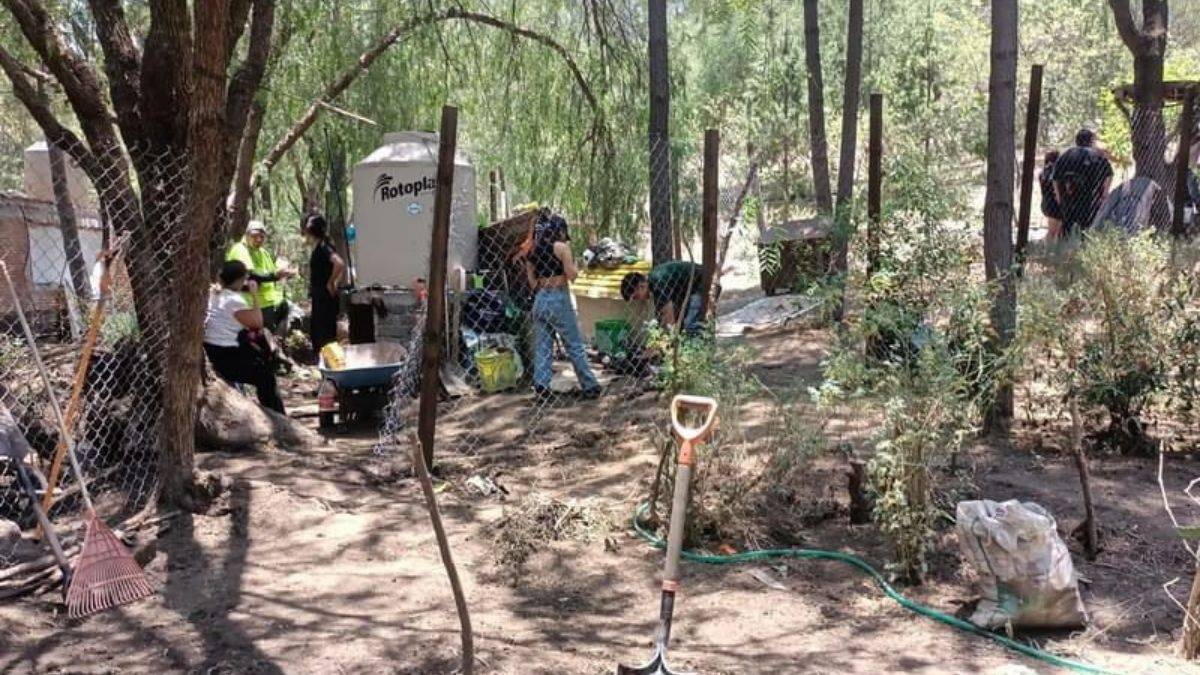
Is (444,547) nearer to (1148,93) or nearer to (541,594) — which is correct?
(541,594)

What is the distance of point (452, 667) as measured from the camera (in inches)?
152

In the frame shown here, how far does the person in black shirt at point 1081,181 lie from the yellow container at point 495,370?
5.26 metres

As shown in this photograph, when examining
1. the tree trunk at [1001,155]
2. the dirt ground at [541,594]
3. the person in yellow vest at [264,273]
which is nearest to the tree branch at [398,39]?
the person in yellow vest at [264,273]

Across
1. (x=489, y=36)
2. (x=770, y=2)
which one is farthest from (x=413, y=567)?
(x=770, y=2)

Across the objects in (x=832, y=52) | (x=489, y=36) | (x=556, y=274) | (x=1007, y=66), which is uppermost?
(x=832, y=52)

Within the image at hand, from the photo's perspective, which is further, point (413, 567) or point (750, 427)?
point (750, 427)

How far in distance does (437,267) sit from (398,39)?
5756 millimetres

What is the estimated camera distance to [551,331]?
27.3ft

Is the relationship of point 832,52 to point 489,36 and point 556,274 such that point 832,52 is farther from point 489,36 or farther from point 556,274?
point 556,274

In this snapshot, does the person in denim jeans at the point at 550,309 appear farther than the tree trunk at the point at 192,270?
Yes

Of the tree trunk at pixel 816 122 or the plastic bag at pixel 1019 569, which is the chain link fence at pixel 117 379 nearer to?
the plastic bag at pixel 1019 569

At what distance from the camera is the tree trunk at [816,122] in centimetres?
1148

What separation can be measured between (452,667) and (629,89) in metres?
7.20

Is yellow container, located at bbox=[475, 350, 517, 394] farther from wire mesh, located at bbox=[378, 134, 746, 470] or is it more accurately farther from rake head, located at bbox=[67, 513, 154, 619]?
rake head, located at bbox=[67, 513, 154, 619]
